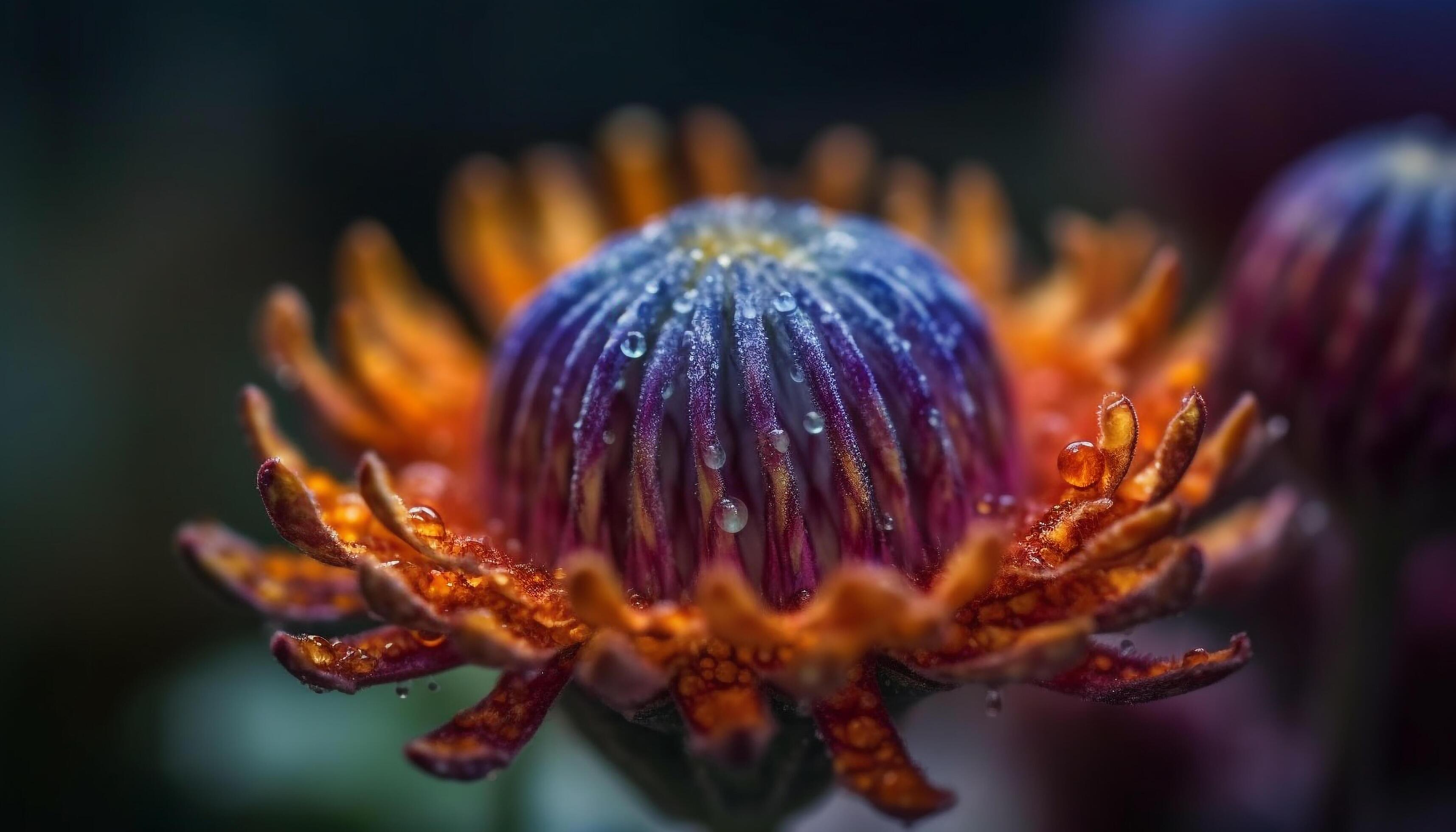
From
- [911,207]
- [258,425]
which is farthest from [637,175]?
[258,425]

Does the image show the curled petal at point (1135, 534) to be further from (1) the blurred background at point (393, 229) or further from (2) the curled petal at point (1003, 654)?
(1) the blurred background at point (393, 229)

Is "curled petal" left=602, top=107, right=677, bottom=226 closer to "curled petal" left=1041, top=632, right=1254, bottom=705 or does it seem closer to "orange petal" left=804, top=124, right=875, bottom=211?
"orange petal" left=804, top=124, right=875, bottom=211

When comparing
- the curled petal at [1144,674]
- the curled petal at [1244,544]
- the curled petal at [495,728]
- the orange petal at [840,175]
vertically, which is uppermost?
the orange petal at [840,175]

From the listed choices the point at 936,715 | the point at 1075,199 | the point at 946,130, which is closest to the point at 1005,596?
the point at 936,715

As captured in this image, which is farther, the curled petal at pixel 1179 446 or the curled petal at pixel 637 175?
the curled petal at pixel 637 175

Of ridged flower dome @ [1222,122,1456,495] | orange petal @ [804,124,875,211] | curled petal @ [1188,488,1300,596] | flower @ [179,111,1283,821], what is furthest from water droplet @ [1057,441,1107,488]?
orange petal @ [804,124,875,211]

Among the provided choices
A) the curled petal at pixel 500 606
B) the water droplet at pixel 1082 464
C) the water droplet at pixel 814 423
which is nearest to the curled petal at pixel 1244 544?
the water droplet at pixel 1082 464
